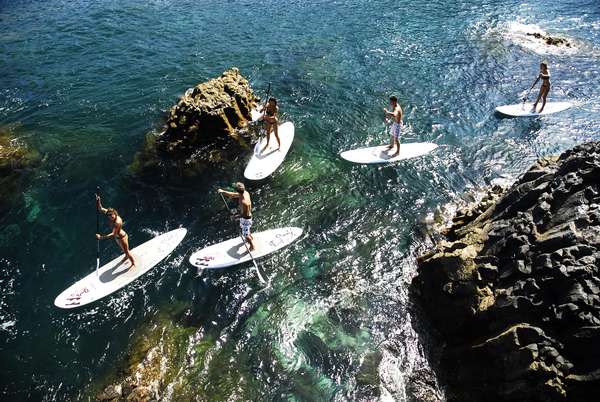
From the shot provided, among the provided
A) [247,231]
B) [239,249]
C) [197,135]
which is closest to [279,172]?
[247,231]

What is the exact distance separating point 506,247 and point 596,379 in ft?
14.5

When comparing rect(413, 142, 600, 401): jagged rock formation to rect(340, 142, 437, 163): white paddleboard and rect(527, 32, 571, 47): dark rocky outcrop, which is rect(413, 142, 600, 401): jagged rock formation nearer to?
rect(340, 142, 437, 163): white paddleboard

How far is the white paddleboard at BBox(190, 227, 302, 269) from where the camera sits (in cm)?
1603

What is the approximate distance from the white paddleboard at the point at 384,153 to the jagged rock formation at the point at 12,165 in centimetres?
1618

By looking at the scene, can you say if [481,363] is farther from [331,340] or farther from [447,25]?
[447,25]

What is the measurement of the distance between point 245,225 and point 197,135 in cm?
789

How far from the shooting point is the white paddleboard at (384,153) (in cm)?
2078

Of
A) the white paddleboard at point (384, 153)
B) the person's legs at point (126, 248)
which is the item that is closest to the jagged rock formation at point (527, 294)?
the white paddleboard at point (384, 153)

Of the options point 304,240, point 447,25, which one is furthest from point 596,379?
point 447,25

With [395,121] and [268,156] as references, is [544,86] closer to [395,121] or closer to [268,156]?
[395,121]

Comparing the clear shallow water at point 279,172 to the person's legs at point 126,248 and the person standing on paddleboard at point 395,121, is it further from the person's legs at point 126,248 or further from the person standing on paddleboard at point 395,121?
the person standing on paddleboard at point 395,121

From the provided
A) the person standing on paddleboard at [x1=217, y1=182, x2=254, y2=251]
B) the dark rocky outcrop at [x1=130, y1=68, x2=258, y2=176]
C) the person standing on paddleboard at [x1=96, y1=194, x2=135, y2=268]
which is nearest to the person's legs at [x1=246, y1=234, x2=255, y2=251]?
the person standing on paddleboard at [x1=217, y1=182, x2=254, y2=251]

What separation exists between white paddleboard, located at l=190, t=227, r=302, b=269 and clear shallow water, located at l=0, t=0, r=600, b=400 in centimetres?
46

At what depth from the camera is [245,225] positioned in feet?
53.0
